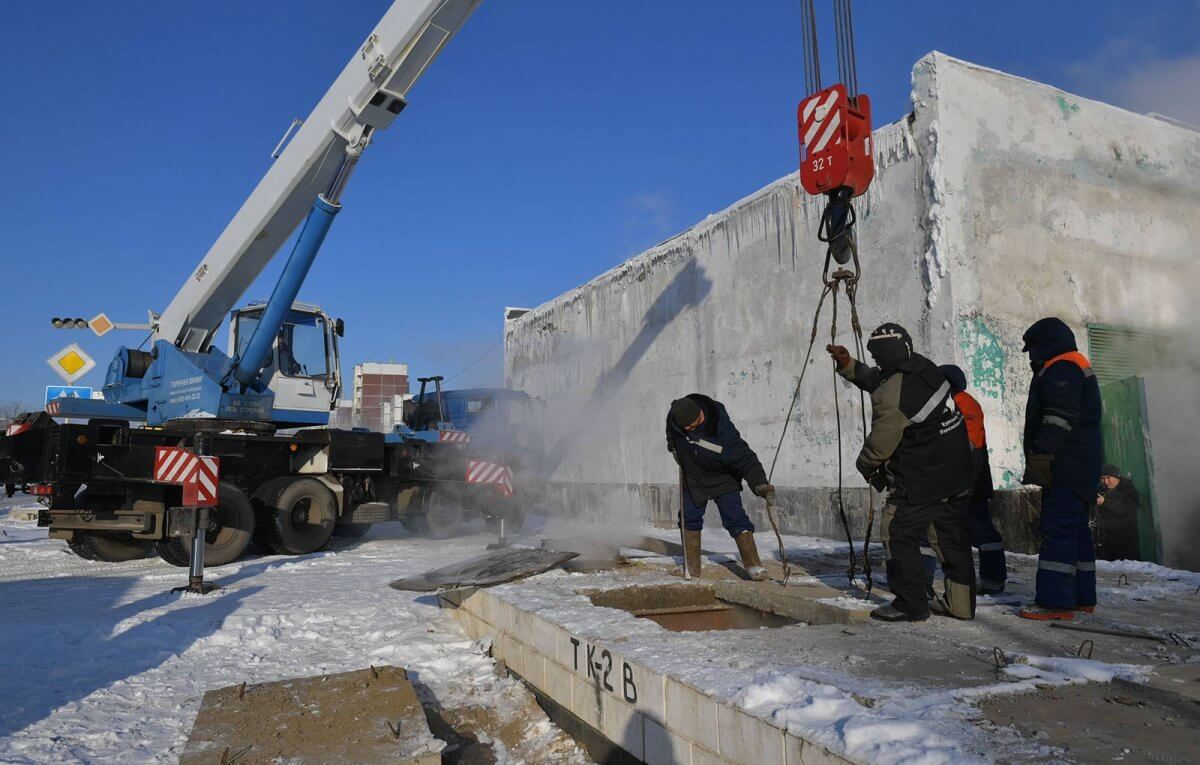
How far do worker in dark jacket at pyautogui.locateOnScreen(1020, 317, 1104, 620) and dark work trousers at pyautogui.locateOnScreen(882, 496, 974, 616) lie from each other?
44 cm

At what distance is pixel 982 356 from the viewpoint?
29.0 feet

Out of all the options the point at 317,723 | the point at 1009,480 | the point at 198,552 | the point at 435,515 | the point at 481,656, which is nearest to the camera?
the point at 317,723

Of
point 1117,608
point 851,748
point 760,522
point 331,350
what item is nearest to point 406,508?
point 331,350

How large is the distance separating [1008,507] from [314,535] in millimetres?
8163

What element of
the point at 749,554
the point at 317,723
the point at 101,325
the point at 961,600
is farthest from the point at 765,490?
the point at 101,325

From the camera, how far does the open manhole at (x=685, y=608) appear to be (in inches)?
201

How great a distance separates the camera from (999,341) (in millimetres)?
8953

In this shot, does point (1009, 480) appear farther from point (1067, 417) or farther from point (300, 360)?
point (300, 360)

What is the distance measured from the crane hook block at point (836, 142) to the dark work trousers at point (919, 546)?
7.88 ft

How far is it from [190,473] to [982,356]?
28.0ft

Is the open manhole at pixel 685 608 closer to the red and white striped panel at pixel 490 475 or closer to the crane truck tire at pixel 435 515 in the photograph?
the red and white striped panel at pixel 490 475

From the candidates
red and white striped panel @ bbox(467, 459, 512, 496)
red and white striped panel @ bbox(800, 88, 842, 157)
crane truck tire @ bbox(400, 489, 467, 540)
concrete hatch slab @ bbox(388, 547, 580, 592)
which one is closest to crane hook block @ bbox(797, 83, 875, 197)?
red and white striped panel @ bbox(800, 88, 842, 157)

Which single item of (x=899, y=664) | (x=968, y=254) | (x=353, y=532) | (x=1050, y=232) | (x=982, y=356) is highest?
(x=1050, y=232)

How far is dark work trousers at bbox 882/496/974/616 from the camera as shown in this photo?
4.09 metres
